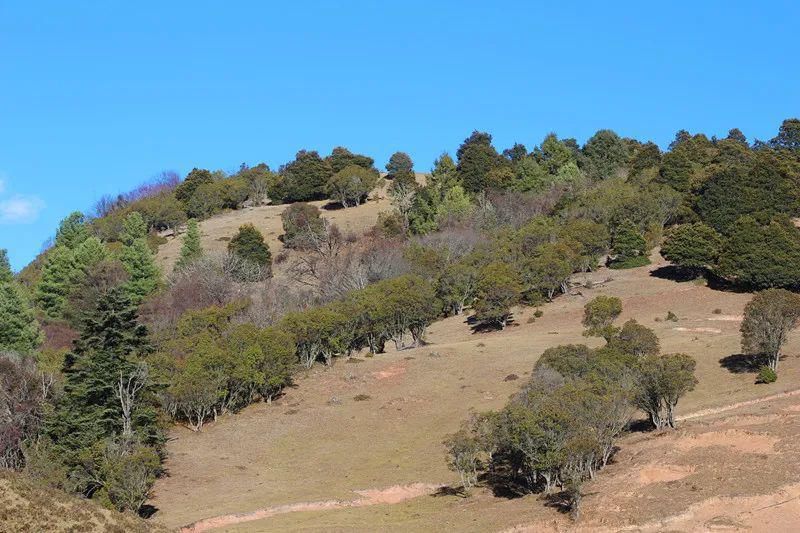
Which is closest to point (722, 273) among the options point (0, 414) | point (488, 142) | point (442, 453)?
point (442, 453)

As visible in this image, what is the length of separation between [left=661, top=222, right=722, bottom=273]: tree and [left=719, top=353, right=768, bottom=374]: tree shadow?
85.5 feet

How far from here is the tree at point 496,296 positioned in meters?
81.0

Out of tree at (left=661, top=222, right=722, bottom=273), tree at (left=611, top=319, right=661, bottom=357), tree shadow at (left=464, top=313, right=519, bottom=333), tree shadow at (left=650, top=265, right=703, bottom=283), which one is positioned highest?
tree at (left=661, top=222, right=722, bottom=273)

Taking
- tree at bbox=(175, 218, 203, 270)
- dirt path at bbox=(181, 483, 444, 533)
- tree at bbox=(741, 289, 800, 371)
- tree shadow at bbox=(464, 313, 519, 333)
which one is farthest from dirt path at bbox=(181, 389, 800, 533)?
tree at bbox=(175, 218, 203, 270)

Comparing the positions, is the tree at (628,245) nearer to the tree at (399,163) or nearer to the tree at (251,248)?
the tree at (251,248)

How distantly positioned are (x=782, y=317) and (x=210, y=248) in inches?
3414

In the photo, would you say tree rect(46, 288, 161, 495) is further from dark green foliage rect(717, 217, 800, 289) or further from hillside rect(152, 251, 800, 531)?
dark green foliage rect(717, 217, 800, 289)

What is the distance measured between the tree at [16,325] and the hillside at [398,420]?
2583cm

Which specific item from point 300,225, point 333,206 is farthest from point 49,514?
point 333,206

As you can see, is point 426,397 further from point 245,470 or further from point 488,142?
point 488,142

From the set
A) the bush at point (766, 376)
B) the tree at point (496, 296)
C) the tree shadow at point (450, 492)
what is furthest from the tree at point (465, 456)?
the tree at point (496, 296)

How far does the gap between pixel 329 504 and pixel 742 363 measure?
3038 centimetres

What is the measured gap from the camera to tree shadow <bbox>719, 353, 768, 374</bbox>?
189ft

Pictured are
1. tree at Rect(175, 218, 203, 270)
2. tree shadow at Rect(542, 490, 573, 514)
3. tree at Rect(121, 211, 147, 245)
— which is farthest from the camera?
tree at Rect(121, 211, 147, 245)
